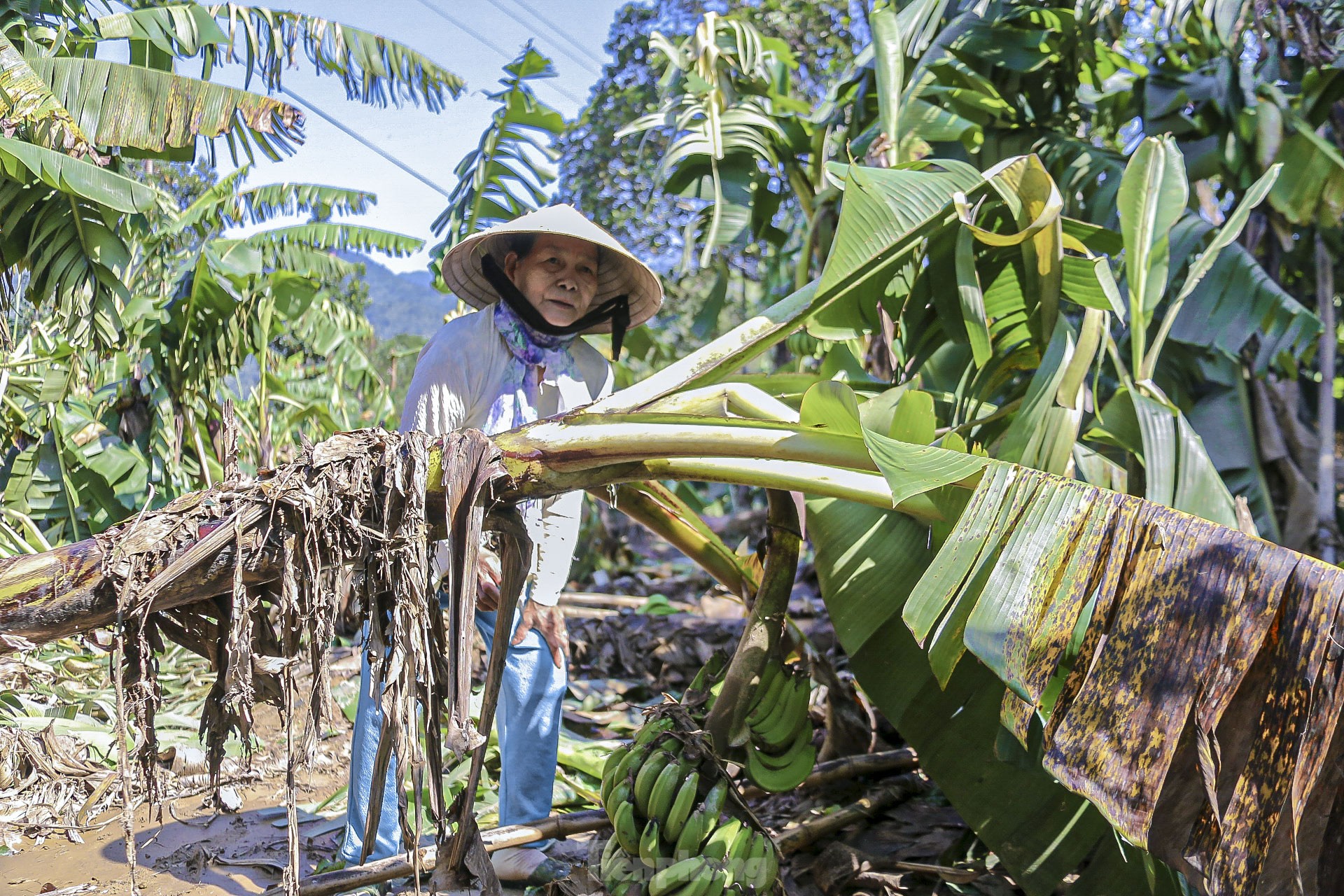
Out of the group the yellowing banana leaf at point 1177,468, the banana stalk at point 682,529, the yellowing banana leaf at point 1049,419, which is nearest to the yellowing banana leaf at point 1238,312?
the yellowing banana leaf at point 1177,468

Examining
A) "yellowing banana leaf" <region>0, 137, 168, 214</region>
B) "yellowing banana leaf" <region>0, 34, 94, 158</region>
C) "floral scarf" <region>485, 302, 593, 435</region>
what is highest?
"yellowing banana leaf" <region>0, 34, 94, 158</region>

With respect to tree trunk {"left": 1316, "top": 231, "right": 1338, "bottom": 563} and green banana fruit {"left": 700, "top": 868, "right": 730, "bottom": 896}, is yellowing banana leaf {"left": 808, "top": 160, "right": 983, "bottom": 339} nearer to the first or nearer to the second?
green banana fruit {"left": 700, "top": 868, "right": 730, "bottom": 896}

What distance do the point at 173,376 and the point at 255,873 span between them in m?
3.66

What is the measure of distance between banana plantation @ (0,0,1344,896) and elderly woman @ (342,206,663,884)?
0.02m

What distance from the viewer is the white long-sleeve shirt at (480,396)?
272 cm

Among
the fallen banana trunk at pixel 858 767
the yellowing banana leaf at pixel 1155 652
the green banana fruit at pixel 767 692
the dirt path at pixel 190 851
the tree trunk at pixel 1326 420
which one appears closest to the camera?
the yellowing banana leaf at pixel 1155 652

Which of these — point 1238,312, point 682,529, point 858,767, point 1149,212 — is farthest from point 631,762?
point 1238,312

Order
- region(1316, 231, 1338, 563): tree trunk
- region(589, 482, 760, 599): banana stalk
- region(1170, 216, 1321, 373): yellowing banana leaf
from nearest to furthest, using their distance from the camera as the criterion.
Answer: region(589, 482, 760, 599): banana stalk → region(1170, 216, 1321, 373): yellowing banana leaf → region(1316, 231, 1338, 563): tree trunk

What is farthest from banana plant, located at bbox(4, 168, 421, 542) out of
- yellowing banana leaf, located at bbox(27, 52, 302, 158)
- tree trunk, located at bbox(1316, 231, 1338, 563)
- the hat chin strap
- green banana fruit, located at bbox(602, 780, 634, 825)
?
tree trunk, located at bbox(1316, 231, 1338, 563)

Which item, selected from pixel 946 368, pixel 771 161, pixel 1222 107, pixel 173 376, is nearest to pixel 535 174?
pixel 771 161

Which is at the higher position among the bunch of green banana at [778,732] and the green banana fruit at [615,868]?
the bunch of green banana at [778,732]

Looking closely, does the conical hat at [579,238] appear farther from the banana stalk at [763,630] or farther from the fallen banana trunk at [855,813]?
the fallen banana trunk at [855,813]

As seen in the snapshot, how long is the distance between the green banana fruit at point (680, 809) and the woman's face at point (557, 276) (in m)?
1.47

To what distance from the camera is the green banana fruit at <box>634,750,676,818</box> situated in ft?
8.17
